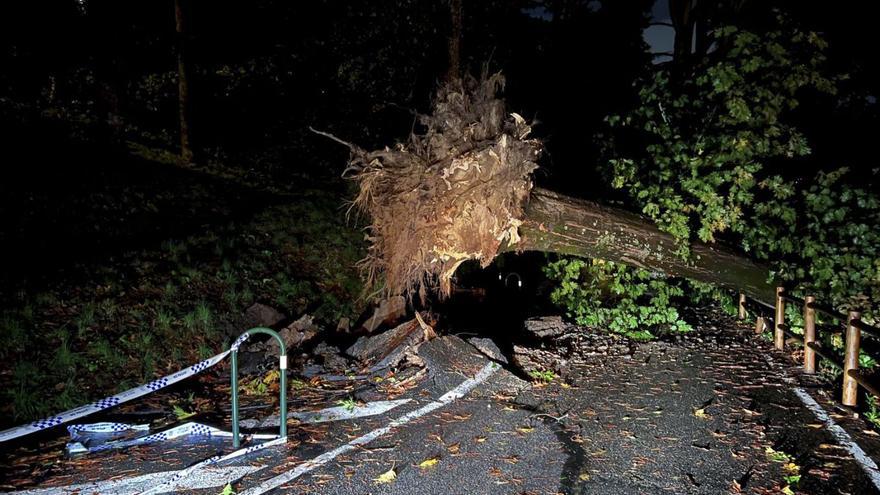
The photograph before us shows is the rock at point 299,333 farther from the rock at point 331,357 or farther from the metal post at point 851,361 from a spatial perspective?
the metal post at point 851,361

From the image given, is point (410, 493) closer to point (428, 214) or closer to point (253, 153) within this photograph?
point (428, 214)

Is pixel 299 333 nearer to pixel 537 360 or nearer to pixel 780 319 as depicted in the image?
pixel 537 360

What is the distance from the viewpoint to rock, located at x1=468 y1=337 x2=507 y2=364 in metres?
6.69

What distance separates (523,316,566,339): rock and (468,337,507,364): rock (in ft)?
5.27

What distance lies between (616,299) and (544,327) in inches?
63.9

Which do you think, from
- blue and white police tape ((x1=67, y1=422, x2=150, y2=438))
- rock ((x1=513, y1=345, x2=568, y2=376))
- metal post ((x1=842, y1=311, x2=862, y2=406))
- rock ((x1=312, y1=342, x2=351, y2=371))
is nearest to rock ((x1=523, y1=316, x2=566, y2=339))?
rock ((x1=513, y1=345, x2=568, y2=376))

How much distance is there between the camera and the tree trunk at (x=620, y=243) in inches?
281

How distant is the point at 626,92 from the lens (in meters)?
15.1

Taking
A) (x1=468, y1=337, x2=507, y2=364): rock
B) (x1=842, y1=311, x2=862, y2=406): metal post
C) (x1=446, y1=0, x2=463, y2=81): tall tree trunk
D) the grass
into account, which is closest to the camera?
(x1=842, y1=311, x2=862, y2=406): metal post

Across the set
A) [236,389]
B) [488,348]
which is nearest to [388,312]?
[488,348]

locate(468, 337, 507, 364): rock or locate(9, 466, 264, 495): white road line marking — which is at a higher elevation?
locate(468, 337, 507, 364): rock

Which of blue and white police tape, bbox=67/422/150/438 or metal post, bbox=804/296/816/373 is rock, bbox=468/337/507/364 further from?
blue and white police tape, bbox=67/422/150/438

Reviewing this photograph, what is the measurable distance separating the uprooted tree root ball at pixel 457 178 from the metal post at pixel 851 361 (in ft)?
12.2

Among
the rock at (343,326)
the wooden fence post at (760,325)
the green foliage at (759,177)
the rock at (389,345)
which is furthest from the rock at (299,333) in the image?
the wooden fence post at (760,325)
